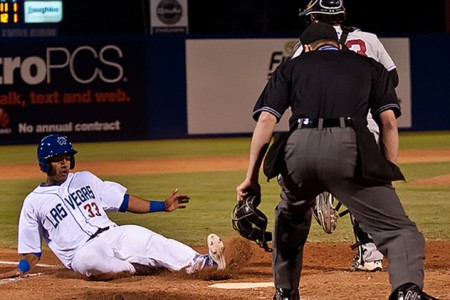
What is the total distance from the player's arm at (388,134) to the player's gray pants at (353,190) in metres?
0.23

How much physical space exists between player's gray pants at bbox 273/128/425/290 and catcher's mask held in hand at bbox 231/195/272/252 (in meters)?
0.26

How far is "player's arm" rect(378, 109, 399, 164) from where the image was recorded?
4.95 m

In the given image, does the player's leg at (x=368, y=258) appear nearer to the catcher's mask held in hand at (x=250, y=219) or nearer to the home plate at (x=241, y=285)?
the home plate at (x=241, y=285)

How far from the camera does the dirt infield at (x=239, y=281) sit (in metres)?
5.95

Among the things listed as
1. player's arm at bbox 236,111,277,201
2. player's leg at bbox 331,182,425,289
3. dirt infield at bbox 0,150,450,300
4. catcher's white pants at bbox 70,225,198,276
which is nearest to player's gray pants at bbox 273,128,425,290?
→ player's leg at bbox 331,182,425,289

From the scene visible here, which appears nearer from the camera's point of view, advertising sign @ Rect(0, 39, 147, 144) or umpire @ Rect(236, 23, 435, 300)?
umpire @ Rect(236, 23, 435, 300)

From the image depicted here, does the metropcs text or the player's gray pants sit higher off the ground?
the player's gray pants

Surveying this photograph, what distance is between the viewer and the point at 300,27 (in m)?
43.2

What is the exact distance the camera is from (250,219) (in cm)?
522

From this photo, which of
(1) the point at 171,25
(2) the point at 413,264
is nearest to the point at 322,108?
(2) the point at 413,264

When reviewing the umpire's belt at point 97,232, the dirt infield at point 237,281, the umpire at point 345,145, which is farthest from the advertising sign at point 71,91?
the umpire at point 345,145

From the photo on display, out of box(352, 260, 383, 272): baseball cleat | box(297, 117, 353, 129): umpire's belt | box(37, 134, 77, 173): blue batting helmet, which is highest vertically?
box(297, 117, 353, 129): umpire's belt

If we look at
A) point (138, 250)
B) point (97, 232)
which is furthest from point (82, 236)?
point (138, 250)

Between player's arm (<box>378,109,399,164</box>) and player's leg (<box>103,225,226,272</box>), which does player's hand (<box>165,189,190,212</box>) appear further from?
player's arm (<box>378,109,399,164</box>)
